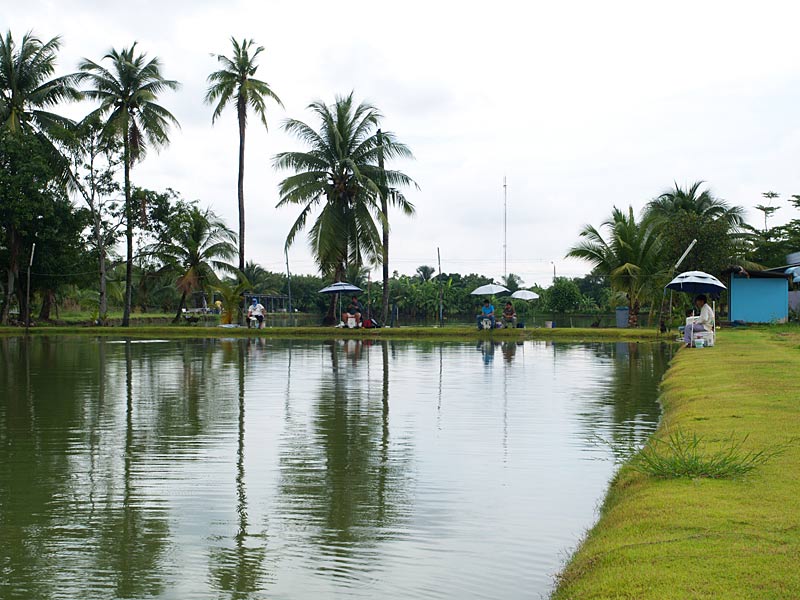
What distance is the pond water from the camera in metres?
4.59

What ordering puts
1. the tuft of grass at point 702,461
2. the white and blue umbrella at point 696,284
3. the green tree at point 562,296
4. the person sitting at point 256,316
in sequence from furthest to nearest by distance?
the green tree at point 562,296, the person sitting at point 256,316, the white and blue umbrella at point 696,284, the tuft of grass at point 702,461

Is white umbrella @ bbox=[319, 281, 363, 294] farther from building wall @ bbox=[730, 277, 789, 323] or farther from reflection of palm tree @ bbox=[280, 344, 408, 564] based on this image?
reflection of palm tree @ bbox=[280, 344, 408, 564]

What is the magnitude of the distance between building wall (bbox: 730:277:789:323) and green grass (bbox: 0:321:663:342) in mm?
3383

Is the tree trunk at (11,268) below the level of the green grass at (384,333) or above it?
above

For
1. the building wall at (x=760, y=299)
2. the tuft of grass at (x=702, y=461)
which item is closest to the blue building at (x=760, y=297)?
the building wall at (x=760, y=299)

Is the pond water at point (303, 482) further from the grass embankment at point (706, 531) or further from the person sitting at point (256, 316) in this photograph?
the person sitting at point (256, 316)

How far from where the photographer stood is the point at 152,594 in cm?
427

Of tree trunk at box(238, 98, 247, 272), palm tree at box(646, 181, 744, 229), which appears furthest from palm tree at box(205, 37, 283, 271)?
palm tree at box(646, 181, 744, 229)

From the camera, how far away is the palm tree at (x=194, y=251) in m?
38.2

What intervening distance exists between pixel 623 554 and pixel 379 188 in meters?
29.9

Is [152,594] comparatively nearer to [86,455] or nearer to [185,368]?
[86,455]

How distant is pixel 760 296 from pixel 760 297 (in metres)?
0.04

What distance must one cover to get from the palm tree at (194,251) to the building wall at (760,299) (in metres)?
20.6

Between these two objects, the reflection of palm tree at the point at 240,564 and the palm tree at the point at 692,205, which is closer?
the reflection of palm tree at the point at 240,564
